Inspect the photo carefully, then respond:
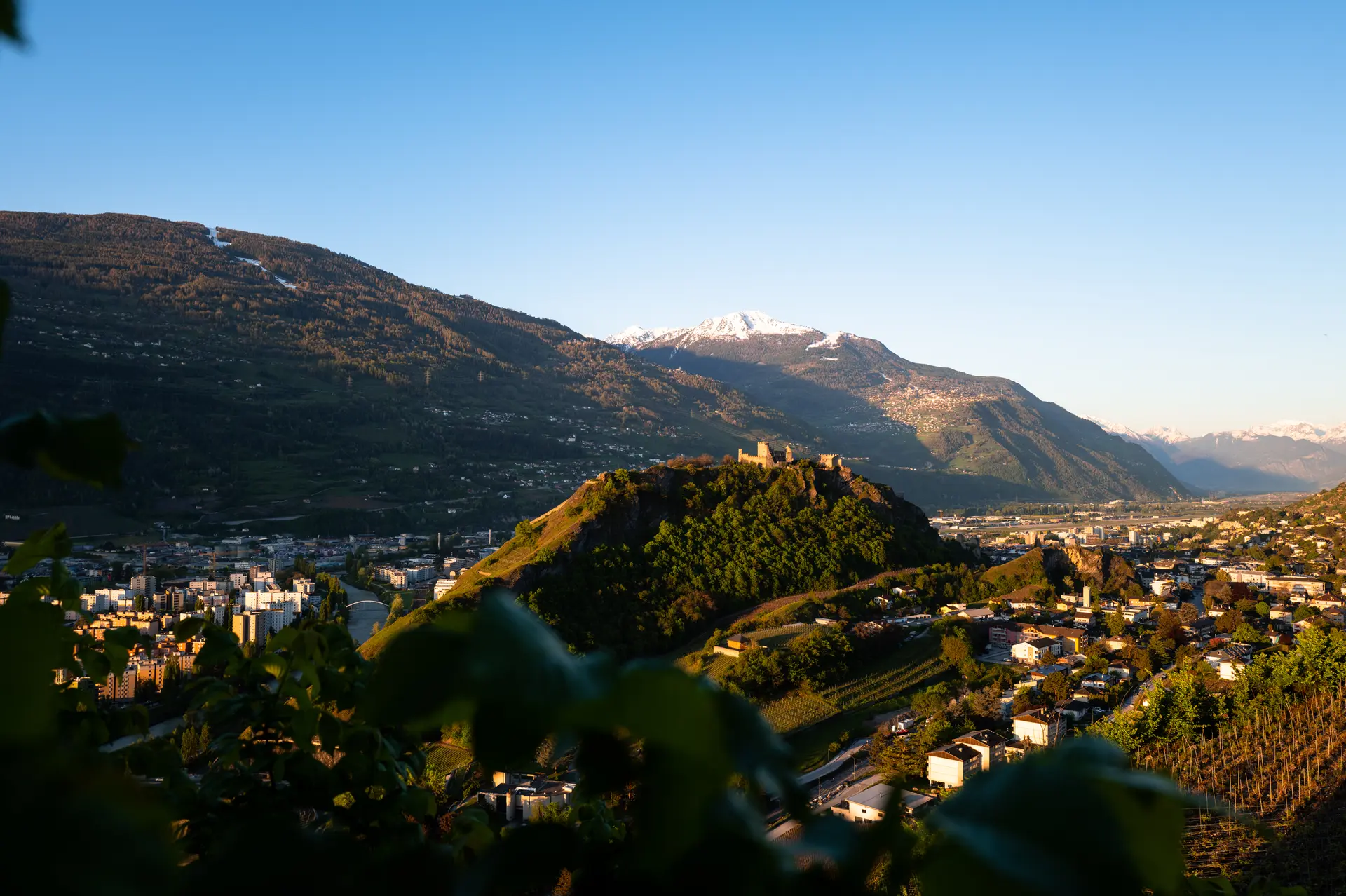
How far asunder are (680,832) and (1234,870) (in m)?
9.80

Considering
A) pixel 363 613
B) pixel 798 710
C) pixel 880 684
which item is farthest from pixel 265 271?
pixel 798 710

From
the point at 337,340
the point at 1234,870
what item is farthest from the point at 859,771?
the point at 337,340

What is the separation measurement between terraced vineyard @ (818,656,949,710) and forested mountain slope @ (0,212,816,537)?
3123cm

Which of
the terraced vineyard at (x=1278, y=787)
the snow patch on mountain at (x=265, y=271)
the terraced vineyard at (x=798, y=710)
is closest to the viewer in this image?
the terraced vineyard at (x=1278, y=787)

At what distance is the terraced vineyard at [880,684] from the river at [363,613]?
44.8 feet

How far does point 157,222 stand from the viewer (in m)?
106

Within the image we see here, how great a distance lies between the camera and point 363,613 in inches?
1174

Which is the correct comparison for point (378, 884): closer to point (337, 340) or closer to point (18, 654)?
point (18, 654)

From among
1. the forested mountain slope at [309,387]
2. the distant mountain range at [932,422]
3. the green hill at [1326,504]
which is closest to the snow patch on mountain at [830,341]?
the distant mountain range at [932,422]

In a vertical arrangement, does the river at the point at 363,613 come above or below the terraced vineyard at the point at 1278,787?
below

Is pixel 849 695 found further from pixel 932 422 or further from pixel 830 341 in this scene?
pixel 830 341

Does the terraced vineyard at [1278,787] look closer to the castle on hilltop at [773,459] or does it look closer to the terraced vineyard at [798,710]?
the terraced vineyard at [798,710]

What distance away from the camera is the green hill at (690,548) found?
21.2m

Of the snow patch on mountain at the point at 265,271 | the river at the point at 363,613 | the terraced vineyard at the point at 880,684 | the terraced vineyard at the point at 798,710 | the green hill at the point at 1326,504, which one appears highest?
the snow patch on mountain at the point at 265,271
